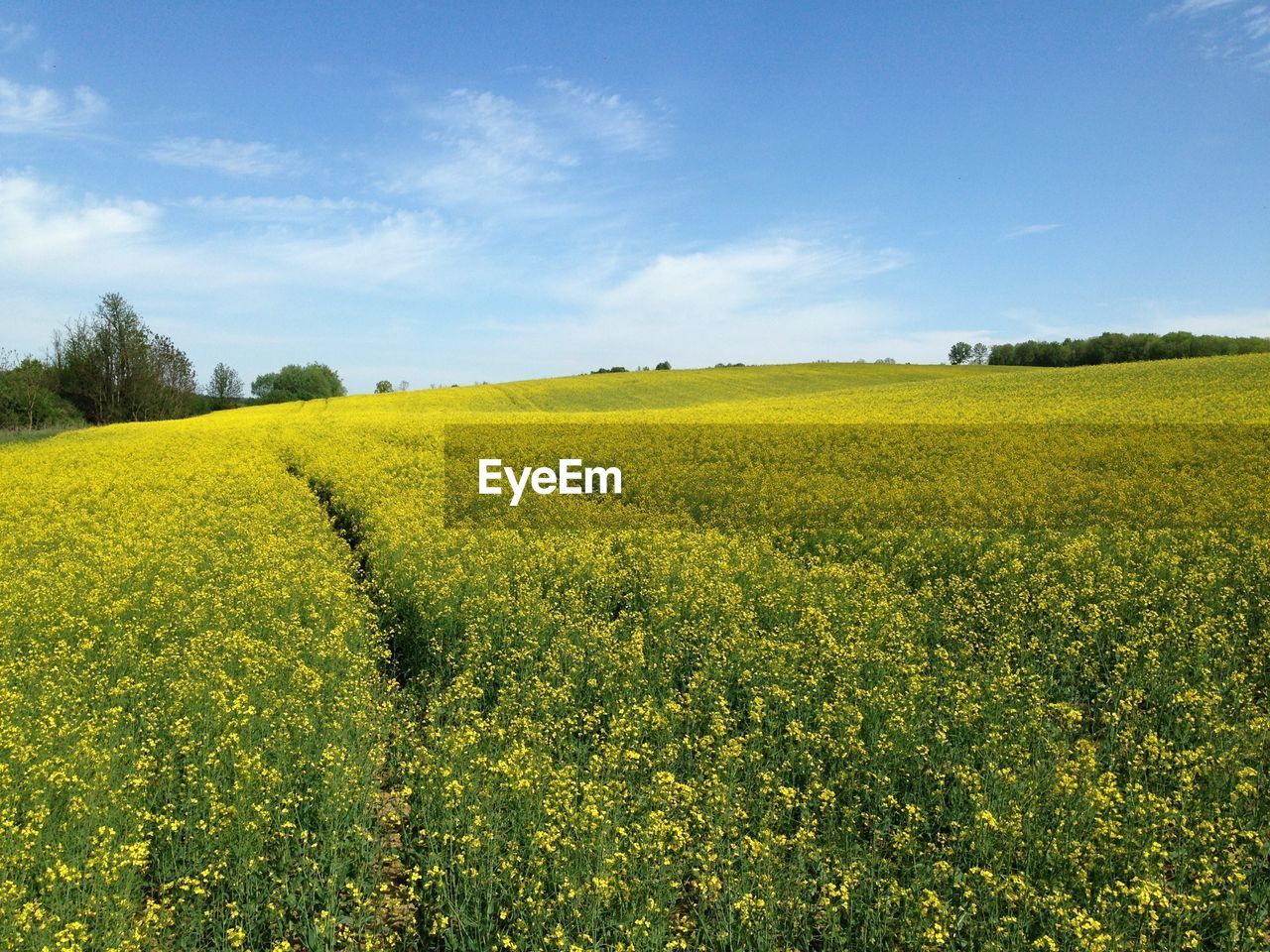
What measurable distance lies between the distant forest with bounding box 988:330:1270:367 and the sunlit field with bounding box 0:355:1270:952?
6462cm

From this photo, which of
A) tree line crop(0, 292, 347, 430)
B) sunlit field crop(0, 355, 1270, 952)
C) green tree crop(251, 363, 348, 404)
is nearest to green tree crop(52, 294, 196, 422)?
tree line crop(0, 292, 347, 430)

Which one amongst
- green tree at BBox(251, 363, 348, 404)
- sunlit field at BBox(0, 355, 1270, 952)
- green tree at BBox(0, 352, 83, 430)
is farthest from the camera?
green tree at BBox(251, 363, 348, 404)

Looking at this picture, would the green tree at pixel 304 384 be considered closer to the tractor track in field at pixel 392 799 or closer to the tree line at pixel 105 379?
the tree line at pixel 105 379

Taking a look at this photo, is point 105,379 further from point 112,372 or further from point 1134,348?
point 1134,348

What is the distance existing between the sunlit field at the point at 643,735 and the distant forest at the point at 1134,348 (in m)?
64.6

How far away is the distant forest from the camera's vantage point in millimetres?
67812

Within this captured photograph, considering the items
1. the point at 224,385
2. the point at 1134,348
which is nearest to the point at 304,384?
the point at 224,385

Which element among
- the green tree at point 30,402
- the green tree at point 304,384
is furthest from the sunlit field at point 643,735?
the green tree at point 304,384

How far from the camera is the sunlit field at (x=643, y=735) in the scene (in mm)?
4715

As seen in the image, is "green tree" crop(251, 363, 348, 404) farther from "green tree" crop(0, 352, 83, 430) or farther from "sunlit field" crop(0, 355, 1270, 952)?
"sunlit field" crop(0, 355, 1270, 952)

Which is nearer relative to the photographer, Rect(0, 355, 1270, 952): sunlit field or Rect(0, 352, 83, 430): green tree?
Rect(0, 355, 1270, 952): sunlit field

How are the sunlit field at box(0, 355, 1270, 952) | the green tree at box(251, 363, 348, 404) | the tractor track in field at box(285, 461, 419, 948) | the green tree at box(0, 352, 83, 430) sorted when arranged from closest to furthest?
the sunlit field at box(0, 355, 1270, 952) → the tractor track in field at box(285, 461, 419, 948) → the green tree at box(0, 352, 83, 430) → the green tree at box(251, 363, 348, 404)

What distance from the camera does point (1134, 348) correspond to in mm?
71688

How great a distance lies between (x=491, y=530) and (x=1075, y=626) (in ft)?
30.5
